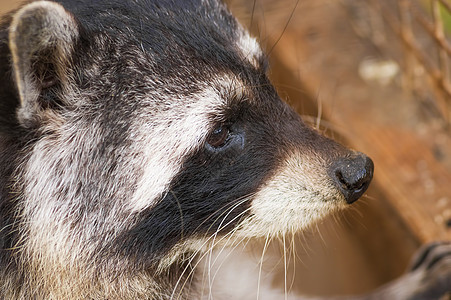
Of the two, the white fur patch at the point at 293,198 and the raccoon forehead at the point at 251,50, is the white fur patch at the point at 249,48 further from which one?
the white fur patch at the point at 293,198

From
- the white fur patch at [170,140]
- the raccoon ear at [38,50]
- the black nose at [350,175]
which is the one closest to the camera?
the raccoon ear at [38,50]

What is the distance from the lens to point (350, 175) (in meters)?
1.82

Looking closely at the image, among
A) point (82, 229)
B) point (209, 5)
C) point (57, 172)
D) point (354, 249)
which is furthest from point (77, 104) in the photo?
point (354, 249)

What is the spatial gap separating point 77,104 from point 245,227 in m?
0.56

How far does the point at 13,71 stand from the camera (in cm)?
156

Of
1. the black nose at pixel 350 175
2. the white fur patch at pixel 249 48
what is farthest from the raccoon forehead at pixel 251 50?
the black nose at pixel 350 175

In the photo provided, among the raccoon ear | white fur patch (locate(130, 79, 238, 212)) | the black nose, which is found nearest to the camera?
the raccoon ear

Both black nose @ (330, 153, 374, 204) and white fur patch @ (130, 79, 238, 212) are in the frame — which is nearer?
white fur patch @ (130, 79, 238, 212)

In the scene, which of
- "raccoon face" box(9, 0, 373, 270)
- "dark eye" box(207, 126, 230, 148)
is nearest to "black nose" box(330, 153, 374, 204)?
"raccoon face" box(9, 0, 373, 270)

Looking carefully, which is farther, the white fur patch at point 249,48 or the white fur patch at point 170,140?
the white fur patch at point 249,48

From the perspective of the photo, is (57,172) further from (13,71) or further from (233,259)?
(233,259)

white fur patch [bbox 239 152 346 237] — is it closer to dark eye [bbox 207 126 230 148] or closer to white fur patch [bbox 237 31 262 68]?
dark eye [bbox 207 126 230 148]

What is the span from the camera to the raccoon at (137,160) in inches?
67.4

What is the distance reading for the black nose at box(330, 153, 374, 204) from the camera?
1.83 metres
